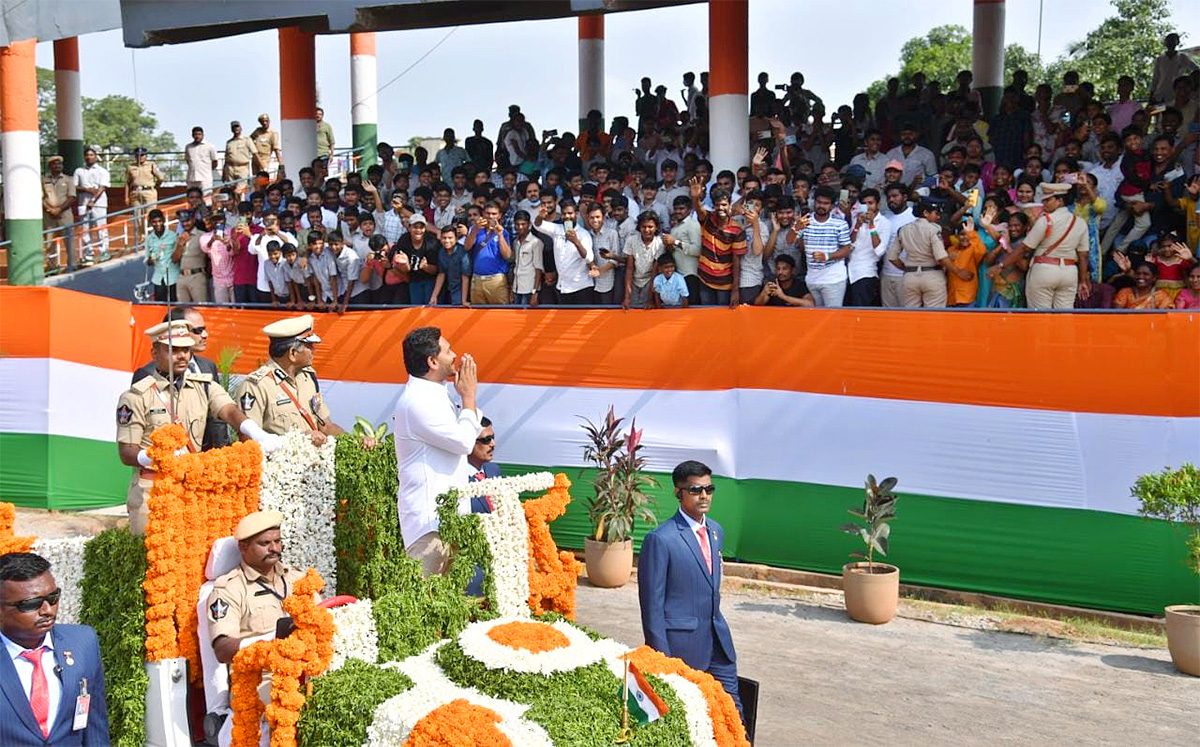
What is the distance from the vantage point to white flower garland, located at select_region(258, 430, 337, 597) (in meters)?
7.01

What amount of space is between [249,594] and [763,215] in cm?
684

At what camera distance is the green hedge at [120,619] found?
263 inches

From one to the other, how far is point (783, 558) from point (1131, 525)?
9.19ft

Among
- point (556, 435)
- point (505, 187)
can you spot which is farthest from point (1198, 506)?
point (505, 187)

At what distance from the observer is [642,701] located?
532 centimetres

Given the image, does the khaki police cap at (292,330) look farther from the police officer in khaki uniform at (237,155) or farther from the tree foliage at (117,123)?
the tree foliage at (117,123)

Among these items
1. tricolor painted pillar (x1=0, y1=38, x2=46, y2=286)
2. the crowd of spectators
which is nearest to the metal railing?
tricolor painted pillar (x1=0, y1=38, x2=46, y2=286)

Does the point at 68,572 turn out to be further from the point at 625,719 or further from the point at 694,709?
the point at 694,709

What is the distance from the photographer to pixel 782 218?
39.1 ft

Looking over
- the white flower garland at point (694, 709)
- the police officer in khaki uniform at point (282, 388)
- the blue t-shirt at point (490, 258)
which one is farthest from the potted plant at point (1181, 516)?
the blue t-shirt at point (490, 258)

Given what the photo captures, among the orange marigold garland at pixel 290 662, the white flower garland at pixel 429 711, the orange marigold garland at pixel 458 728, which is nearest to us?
the orange marigold garland at pixel 458 728

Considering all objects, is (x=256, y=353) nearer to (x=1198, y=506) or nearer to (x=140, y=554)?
(x=140, y=554)

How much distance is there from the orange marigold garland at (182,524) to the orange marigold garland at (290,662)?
0.89 meters

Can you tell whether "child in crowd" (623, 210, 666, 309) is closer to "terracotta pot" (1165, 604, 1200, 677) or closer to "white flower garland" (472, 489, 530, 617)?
"terracotta pot" (1165, 604, 1200, 677)
